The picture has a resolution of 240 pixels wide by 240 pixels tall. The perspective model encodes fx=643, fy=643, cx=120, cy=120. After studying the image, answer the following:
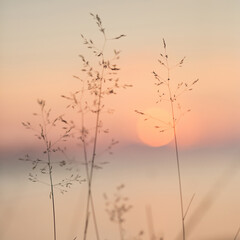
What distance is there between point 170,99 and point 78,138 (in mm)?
507

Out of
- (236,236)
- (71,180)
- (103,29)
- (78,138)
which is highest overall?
(103,29)

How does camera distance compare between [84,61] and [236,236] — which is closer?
[236,236]

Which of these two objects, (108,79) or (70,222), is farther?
(108,79)

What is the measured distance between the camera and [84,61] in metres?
3.27

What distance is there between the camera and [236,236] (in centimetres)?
296

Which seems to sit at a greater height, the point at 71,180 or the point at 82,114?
the point at 82,114

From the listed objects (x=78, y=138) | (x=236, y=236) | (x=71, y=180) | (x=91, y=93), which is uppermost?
(x=91, y=93)

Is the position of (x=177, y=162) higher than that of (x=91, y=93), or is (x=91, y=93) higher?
(x=91, y=93)

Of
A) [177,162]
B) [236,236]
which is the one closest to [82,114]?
[177,162]

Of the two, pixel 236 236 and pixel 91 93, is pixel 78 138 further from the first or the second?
pixel 236 236

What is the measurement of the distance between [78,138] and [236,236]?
Answer: 2.90ft

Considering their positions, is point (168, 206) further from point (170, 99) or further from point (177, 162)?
point (170, 99)

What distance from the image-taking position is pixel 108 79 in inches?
128

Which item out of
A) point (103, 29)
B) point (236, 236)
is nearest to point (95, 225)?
point (236, 236)
